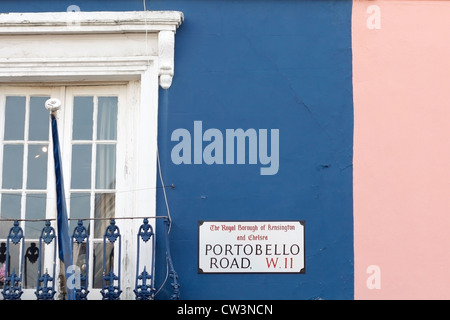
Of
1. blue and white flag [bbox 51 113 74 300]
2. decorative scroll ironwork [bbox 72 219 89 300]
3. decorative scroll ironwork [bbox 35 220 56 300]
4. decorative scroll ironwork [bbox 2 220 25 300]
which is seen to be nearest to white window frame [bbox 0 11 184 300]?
decorative scroll ironwork [bbox 72 219 89 300]

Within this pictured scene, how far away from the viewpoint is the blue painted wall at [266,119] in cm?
918

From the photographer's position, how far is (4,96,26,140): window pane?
9672 mm

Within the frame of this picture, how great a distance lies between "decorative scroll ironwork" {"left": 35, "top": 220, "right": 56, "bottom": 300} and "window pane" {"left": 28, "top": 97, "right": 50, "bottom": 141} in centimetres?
88

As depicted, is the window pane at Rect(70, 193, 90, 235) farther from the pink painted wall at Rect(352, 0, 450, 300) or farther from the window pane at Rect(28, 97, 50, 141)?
the pink painted wall at Rect(352, 0, 450, 300)

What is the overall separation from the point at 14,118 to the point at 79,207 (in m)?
1.06

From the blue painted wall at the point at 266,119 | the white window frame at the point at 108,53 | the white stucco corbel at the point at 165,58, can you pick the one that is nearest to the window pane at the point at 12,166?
the white window frame at the point at 108,53

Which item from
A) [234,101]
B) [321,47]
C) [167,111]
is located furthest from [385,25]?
[167,111]

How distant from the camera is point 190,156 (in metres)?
9.39

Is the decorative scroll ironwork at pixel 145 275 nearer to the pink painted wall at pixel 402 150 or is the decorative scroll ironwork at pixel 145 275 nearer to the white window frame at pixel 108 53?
the white window frame at pixel 108 53

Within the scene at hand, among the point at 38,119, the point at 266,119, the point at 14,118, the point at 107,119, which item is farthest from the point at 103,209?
the point at 266,119

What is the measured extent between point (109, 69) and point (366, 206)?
2656 mm

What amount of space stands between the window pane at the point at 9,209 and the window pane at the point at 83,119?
790 millimetres

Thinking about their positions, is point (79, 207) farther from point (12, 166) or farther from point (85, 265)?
point (12, 166)

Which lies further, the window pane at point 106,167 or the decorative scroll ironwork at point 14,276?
the window pane at point 106,167
